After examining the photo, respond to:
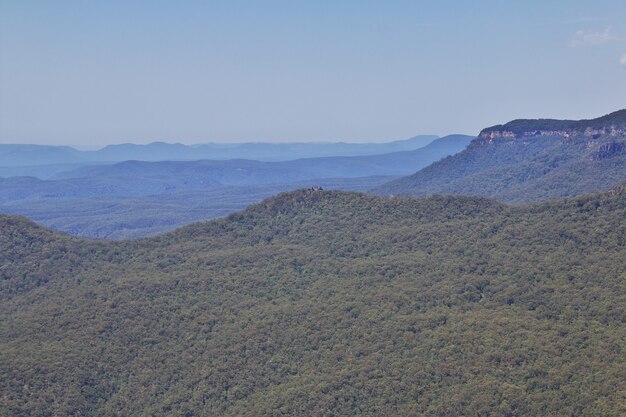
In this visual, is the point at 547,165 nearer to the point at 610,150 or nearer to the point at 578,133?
the point at 578,133

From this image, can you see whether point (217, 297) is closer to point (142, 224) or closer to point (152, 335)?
point (152, 335)

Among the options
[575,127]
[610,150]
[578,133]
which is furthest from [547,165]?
[610,150]

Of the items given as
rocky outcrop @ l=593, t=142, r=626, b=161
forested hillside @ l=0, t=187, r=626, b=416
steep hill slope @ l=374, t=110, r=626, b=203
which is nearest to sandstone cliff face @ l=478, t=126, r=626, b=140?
steep hill slope @ l=374, t=110, r=626, b=203

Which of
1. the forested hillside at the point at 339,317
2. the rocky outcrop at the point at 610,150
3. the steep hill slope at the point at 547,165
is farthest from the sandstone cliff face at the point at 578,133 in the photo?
the forested hillside at the point at 339,317

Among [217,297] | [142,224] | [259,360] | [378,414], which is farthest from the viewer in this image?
[142,224]

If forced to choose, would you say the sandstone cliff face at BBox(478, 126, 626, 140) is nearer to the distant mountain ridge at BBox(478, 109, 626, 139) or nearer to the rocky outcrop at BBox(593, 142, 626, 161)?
the distant mountain ridge at BBox(478, 109, 626, 139)

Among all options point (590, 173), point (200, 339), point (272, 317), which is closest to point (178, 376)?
point (200, 339)
